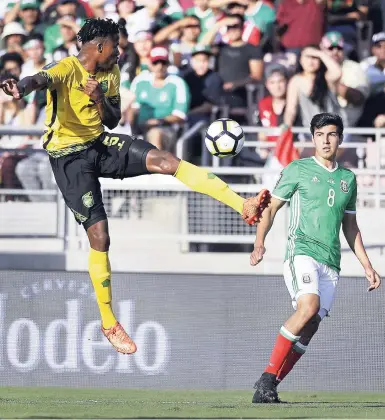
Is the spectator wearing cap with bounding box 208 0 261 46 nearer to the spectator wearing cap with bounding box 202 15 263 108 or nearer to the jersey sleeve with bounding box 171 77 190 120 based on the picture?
the spectator wearing cap with bounding box 202 15 263 108

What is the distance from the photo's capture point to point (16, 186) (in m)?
14.0

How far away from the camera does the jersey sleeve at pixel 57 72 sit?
9.04 meters

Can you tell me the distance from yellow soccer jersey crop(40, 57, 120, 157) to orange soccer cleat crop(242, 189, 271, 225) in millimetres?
1498

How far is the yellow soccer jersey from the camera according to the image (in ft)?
30.8

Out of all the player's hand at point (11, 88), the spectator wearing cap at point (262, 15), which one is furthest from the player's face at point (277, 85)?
the player's hand at point (11, 88)

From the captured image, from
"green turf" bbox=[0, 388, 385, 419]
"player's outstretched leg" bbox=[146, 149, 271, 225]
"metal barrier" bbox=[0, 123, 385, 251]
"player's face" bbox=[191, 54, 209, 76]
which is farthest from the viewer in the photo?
"player's face" bbox=[191, 54, 209, 76]

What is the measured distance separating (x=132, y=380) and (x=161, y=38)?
255 inches

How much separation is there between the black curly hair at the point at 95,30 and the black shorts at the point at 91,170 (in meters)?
0.80

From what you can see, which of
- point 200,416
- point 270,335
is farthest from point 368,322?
point 200,416

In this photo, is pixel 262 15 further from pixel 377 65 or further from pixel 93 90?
pixel 93 90

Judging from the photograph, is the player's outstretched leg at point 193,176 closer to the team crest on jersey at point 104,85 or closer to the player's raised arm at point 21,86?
the team crest on jersey at point 104,85

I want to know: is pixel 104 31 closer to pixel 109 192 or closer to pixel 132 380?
pixel 132 380

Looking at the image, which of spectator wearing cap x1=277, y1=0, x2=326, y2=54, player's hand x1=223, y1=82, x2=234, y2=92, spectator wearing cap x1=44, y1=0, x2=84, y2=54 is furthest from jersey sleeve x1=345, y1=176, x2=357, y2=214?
spectator wearing cap x1=44, y1=0, x2=84, y2=54


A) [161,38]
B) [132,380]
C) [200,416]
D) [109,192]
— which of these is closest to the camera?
[200,416]
